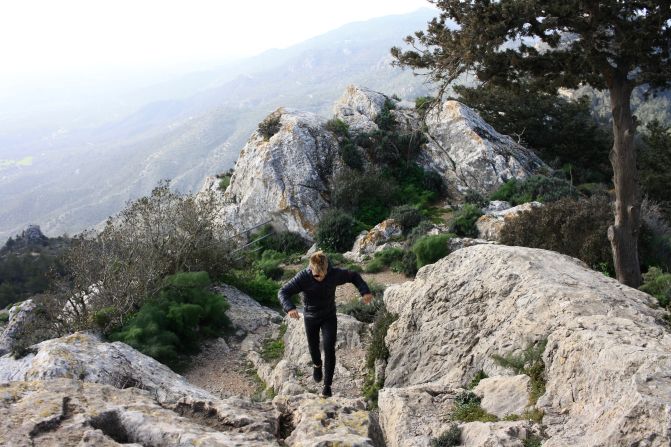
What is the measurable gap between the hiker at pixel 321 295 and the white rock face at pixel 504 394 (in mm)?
1805

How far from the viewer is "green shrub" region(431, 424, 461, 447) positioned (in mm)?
4465

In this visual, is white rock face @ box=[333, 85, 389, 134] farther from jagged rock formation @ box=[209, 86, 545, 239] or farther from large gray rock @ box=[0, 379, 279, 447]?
large gray rock @ box=[0, 379, 279, 447]

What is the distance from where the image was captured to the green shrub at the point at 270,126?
2266cm

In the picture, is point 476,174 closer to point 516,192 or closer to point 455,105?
point 516,192

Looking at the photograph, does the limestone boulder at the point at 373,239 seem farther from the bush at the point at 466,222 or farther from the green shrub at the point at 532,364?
the green shrub at the point at 532,364

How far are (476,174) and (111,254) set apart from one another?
44.9 ft

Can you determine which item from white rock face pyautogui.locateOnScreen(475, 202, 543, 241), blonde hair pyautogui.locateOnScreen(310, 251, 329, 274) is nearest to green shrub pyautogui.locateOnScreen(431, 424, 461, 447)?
blonde hair pyautogui.locateOnScreen(310, 251, 329, 274)

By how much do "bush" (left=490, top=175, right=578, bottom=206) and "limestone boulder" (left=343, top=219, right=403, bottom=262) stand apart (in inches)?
154

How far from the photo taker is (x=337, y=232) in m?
18.3

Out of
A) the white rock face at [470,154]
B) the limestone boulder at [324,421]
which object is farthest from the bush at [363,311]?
the white rock face at [470,154]

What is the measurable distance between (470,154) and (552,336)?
54.0 feet

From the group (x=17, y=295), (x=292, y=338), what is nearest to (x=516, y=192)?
(x=292, y=338)

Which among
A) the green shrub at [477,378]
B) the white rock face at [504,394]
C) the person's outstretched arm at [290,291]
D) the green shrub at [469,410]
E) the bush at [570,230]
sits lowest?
the bush at [570,230]

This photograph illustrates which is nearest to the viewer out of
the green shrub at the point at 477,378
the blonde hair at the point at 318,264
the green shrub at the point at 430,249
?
the green shrub at the point at 477,378
